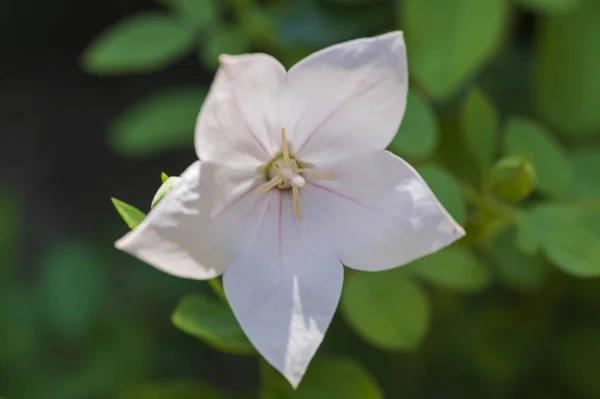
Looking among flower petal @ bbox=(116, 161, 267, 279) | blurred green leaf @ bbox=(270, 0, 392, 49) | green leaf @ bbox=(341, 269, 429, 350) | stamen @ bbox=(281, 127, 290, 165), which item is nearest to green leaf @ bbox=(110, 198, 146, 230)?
flower petal @ bbox=(116, 161, 267, 279)

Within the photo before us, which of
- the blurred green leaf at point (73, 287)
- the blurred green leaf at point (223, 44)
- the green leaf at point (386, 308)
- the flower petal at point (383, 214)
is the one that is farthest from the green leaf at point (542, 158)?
the blurred green leaf at point (73, 287)

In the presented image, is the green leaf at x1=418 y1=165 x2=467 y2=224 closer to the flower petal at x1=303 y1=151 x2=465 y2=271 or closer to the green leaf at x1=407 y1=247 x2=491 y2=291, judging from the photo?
the green leaf at x1=407 y1=247 x2=491 y2=291

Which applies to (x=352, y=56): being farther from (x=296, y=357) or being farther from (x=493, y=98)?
(x=493, y=98)

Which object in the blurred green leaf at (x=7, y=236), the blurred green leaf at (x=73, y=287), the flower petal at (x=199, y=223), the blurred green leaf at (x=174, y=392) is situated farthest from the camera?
the blurred green leaf at (x=7, y=236)

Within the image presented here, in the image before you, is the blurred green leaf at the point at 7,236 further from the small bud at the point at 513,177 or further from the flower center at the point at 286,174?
the small bud at the point at 513,177

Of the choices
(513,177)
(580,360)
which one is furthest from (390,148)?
(580,360)

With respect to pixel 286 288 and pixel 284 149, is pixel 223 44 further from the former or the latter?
pixel 286 288
